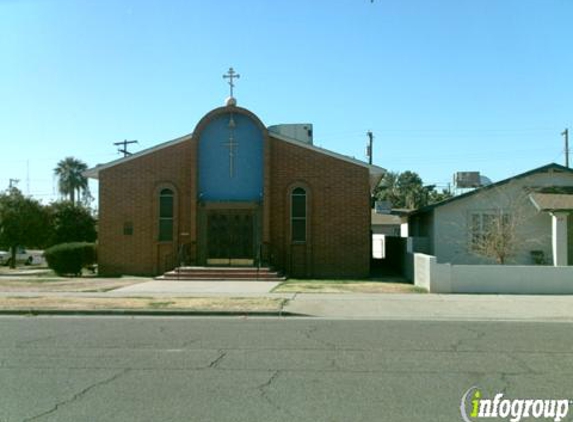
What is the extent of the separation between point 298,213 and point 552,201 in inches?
379

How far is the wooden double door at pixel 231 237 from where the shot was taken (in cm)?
2545

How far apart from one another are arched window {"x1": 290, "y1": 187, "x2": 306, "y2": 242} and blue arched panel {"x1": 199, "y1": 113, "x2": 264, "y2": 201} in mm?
1475

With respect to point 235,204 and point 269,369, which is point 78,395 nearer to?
point 269,369

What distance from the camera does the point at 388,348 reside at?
9992mm

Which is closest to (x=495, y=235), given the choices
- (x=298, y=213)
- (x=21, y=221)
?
(x=298, y=213)

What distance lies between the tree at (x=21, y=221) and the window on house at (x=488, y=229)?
2855cm

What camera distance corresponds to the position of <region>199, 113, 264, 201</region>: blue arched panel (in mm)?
25703

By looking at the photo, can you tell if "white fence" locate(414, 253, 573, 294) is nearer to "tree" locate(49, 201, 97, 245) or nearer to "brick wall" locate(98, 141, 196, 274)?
"brick wall" locate(98, 141, 196, 274)

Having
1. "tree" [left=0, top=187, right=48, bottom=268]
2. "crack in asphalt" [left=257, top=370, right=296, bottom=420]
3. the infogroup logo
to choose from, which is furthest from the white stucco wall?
"tree" [left=0, top=187, right=48, bottom=268]

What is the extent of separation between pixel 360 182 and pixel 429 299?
350 inches

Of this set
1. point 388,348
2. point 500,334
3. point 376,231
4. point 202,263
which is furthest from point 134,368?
point 376,231

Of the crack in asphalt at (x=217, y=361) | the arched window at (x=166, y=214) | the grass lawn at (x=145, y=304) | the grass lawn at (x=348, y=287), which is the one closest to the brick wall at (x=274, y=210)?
the arched window at (x=166, y=214)

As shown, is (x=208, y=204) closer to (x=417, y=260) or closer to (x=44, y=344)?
(x=417, y=260)

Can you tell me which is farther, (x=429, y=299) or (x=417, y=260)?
(x=417, y=260)
